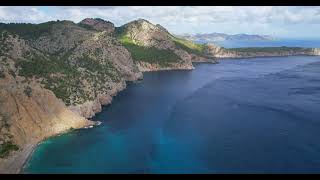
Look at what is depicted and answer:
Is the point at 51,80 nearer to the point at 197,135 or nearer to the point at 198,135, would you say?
the point at 197,135

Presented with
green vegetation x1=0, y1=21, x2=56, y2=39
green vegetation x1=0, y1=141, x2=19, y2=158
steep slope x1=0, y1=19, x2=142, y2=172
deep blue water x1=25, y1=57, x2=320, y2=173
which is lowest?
deep blue water x1=25, y1=57, x2=320, y2=173

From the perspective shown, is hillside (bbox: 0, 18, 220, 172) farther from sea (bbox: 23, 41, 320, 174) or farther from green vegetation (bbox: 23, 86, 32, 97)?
sea (bbox: 23, 41, 320, 174)

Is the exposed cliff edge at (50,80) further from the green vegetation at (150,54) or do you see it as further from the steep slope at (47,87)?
the green vegetation at (150,54)

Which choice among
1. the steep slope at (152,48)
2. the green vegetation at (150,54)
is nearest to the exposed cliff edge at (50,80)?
the green vegetation at (150,54)

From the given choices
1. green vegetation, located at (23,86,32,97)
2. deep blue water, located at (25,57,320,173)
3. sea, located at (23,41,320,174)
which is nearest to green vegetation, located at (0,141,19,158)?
sea, located at (23,41,320,174)

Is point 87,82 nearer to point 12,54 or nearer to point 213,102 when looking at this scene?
point 12,54

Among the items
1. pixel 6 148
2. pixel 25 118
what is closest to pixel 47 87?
pixel 25 118
